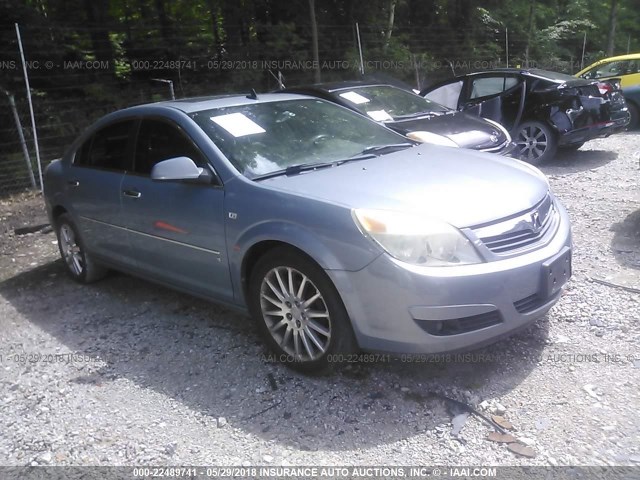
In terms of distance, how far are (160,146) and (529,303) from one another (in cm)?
277

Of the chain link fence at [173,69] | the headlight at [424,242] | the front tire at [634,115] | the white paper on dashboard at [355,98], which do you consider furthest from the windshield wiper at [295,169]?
the front tire at [634,115]

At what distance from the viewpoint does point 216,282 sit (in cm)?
411

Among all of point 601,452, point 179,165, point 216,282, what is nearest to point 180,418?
point 216,282

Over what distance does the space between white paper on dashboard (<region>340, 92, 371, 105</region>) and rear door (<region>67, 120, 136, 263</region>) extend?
3.51m

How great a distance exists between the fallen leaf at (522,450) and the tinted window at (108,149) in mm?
3391

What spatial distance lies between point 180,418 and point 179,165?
1559mm

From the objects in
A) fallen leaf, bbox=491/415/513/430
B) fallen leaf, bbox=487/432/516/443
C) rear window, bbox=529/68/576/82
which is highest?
rear window, bbox=529/68/576/82

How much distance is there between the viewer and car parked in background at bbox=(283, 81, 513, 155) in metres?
7.35

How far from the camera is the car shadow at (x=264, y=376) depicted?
3270 mm

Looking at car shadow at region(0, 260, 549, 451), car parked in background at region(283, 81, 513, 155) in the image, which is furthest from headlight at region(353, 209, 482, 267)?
car parked in background at region(283, 81, 513, 155)

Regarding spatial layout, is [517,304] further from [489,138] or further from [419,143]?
[489,138]

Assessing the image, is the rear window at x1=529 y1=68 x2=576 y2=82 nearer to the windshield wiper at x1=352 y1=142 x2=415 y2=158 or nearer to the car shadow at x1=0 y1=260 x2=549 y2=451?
the windshield wiper at x1=352 y1=142 x2=415 y2=158

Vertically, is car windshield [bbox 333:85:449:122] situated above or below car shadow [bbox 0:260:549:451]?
above

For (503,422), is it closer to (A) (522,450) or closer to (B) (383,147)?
(A) (522,450)
